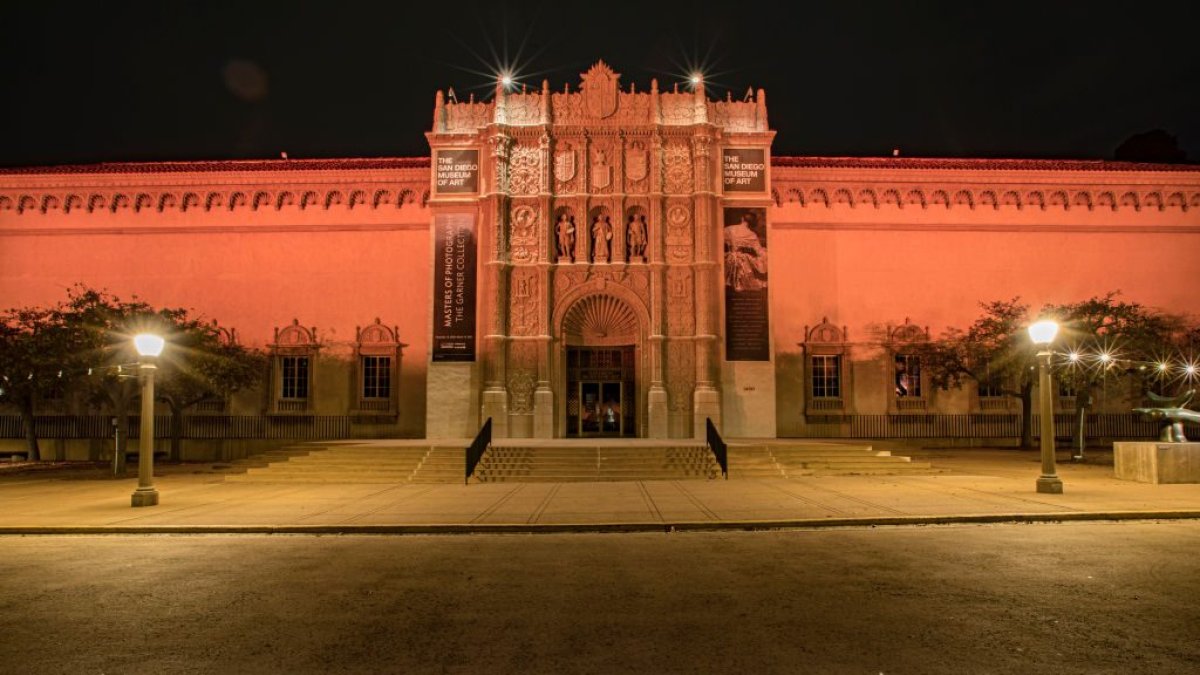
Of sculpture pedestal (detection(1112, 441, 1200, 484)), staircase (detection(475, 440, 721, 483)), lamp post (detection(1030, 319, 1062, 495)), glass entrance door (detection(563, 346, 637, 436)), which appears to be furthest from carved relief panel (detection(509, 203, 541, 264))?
sculpture pedestal (detection(1112, 441, 1200, 484))

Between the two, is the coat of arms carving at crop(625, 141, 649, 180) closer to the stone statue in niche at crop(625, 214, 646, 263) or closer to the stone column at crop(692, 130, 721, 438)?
the stone statue in niche at crop(625, 214, 646, 263)

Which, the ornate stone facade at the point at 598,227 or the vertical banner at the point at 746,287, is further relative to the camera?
the vertical banner at the point at 746,287

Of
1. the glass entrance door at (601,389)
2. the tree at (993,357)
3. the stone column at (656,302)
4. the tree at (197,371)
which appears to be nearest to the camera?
the tree at (197,371)

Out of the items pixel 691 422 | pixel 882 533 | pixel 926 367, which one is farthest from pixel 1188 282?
pixel 882 533

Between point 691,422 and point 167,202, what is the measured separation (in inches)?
821

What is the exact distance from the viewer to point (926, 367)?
96.2ft

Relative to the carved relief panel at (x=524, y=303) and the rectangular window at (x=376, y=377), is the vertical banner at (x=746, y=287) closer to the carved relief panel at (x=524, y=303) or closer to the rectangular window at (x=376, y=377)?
the carved relief panel at (x=524, y=303)

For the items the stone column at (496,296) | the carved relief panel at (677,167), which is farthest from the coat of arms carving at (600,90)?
the stone column at (496,296)

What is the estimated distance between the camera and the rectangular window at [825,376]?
1173 inches

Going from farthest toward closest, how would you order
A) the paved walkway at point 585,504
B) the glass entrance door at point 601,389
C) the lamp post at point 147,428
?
the glass entrance door at point 601,389
the lamp post at point 147,428
the paved walkway at point 585,504

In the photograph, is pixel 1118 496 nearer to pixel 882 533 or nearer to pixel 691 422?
pixel 882 533

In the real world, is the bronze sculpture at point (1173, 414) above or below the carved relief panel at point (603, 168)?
below

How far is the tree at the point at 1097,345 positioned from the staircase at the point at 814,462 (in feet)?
23.1

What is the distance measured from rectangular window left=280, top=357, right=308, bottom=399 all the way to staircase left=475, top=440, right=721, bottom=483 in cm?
1067
